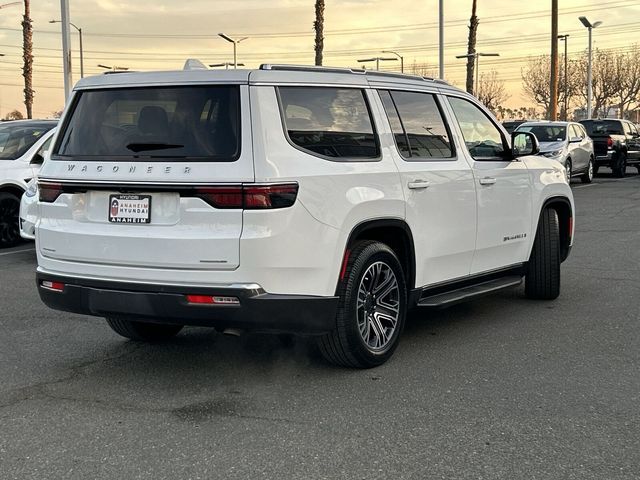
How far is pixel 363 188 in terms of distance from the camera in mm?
4680

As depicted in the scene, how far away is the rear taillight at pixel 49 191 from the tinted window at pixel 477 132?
302cm

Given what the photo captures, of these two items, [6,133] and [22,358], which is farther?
[6,133]

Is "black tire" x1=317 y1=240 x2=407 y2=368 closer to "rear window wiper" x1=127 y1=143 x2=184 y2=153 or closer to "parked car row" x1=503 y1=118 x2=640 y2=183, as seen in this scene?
"rear window wiper" x1=127 y1=143 x2=184 y2=153

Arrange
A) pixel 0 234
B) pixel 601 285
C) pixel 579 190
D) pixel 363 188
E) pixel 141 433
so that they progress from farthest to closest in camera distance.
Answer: pixel 579 190, pixel 0 234, pixel 601 285, pixel 363 188, pixel 141 433

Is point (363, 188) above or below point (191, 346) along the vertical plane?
above

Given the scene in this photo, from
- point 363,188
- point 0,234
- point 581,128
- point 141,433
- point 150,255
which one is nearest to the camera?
point 141,433

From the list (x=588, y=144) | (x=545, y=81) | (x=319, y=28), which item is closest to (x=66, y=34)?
(x=319, y=28)

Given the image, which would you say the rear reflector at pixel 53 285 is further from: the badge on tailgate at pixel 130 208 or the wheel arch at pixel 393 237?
the wheel arch at pixel 393 237

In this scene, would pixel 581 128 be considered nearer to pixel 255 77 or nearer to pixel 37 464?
pixel 255 77

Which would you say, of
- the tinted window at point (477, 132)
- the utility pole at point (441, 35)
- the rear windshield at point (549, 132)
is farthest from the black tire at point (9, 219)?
the utility pole at point (441, 35)

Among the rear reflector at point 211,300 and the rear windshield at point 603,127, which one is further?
the rear windshield at point 603,127

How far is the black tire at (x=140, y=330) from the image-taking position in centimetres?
553

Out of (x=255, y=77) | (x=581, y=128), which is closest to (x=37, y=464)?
(x=255, y=77)

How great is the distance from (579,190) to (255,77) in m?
17.7
